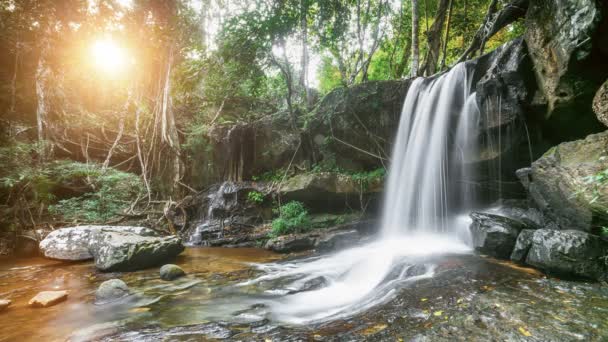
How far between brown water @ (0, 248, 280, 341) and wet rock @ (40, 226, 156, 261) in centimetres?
22

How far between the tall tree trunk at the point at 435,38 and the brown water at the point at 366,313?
27.5ft

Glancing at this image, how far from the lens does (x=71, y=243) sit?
6.44 meters

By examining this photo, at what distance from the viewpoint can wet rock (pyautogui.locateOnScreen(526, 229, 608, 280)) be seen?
3.39 meters

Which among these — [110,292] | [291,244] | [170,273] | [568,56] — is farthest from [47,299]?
[568,56]

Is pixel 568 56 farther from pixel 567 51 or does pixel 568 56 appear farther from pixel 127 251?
pixel 127 251

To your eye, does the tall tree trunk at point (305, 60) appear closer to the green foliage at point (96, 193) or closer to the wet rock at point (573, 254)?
the green foliage at point (96, 193)

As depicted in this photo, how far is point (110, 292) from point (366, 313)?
12.2 feet

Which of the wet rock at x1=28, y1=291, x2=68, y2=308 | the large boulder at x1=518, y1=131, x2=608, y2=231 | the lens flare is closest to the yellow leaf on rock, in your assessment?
the large boulder at x1=518, y1=131, x2=608, y2=231

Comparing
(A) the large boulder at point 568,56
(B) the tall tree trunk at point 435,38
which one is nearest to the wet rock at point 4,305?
(A) the large boulder at point 568,56

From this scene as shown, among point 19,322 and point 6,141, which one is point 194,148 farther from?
point 19,322

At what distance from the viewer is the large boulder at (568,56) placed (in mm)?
4660

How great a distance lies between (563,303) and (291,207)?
6.46m

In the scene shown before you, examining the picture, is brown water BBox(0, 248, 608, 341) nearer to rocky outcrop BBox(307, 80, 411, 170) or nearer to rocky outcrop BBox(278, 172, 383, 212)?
rocky outcrop BBox(278, 172, 383, 212)

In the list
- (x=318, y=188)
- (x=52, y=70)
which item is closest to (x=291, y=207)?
(x=318, y=188)
